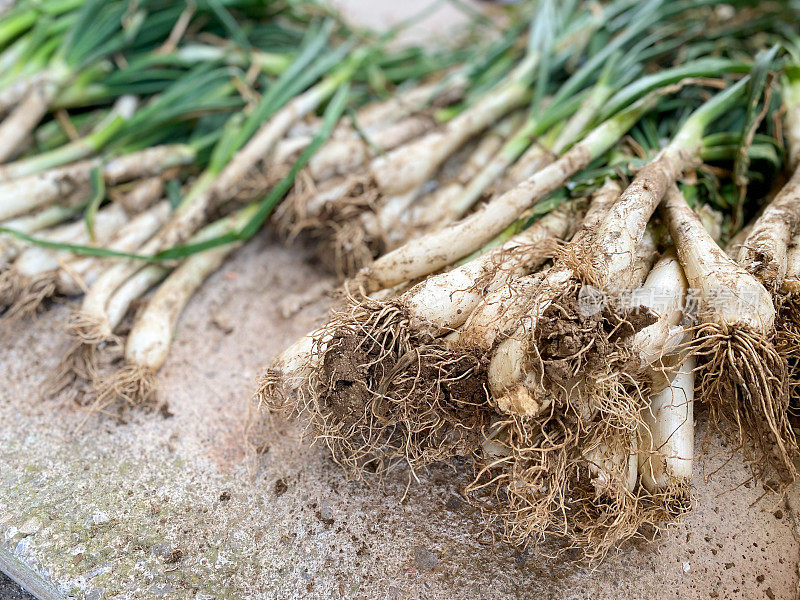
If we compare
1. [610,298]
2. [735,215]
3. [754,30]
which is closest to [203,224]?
[610,298]

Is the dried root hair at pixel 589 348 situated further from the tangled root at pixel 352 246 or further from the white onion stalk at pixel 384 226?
the tangled root at pixel 352 246

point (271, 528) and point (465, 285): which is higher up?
point (465, 285)

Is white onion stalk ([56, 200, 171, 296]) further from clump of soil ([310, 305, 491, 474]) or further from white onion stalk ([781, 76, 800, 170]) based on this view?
white onion stalk ([781, 76, 800, 170])

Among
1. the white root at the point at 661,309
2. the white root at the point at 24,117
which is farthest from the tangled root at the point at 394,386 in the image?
the white root at the point at 24,117

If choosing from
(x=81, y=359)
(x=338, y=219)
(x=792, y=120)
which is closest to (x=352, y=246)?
(x=338, y=219)

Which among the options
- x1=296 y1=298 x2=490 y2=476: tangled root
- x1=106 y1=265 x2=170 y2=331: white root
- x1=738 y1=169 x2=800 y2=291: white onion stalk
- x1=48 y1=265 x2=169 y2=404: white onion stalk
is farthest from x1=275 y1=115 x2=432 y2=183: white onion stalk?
x1=738 y1=169 x2=800 y2=291: white onion stalk

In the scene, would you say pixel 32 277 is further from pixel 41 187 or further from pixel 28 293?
pixel 41 187

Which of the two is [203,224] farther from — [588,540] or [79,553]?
[588,540]
